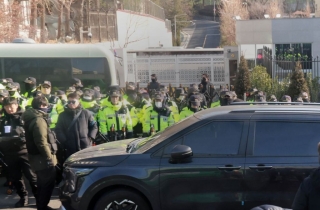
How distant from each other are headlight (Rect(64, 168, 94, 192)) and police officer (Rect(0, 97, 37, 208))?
75.6 inches

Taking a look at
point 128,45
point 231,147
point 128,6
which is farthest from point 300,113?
point 128,6

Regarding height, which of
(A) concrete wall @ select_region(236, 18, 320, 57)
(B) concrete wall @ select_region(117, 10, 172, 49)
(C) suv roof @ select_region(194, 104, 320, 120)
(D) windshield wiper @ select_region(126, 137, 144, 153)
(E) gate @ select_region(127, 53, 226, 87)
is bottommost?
(D) windshield wiper @ select_region(126, 137, 144, 153)

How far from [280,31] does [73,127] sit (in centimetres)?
1830

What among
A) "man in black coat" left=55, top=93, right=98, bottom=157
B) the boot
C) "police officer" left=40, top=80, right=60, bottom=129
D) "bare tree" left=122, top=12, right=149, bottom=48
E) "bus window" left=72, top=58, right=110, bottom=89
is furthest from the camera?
"bare tree" left=122, top=12, right=149, bottom=48

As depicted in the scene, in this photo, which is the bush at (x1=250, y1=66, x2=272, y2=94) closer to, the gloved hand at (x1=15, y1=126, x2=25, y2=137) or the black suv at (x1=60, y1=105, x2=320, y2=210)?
the gloved hand at (x1=15, y1=126, x2=25, y2=137)

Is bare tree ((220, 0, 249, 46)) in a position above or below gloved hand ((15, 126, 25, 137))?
above

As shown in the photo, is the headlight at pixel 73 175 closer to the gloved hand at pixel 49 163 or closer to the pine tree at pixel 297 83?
the gloved hand at pixel 49 163

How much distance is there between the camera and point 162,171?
669 cm

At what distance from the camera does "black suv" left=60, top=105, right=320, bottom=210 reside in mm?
6570

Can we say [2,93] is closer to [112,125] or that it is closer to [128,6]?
[112,125]

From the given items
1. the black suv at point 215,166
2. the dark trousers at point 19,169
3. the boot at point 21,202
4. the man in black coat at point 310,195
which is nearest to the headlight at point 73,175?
the black suv at point 215,166

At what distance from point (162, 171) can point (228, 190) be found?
2.50ft

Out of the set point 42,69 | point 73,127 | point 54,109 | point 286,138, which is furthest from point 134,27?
point 286,138

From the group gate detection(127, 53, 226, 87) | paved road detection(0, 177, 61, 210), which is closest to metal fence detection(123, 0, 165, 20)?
gate detection(127, 53, 226, 87)
